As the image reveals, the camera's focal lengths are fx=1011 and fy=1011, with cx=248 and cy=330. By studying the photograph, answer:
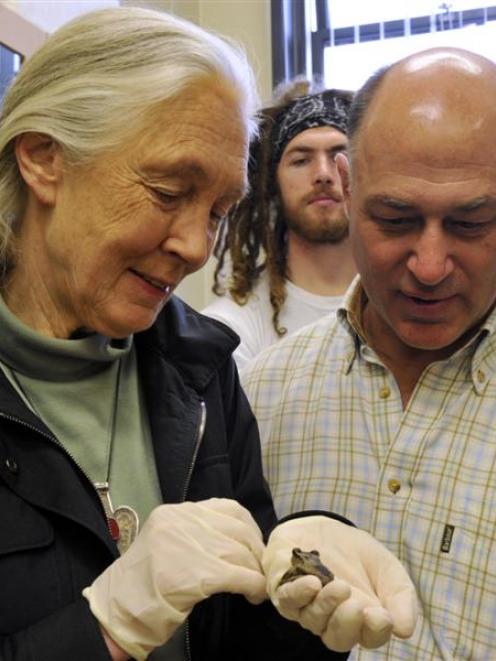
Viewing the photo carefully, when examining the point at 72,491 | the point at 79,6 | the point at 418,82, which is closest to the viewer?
the point at 72,491

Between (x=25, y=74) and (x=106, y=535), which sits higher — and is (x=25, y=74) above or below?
above

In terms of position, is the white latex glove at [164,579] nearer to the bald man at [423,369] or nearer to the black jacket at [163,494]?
the black jacket at [163,494]

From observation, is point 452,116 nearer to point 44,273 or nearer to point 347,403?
point 347,403

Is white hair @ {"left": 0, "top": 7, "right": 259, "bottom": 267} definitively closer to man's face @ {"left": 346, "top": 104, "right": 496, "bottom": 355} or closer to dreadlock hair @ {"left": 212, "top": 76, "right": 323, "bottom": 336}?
man's face @ {"left": 346, "top": 104, "right": 496, "bottom": 355}

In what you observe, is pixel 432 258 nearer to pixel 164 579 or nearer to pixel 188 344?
pixel 188 344

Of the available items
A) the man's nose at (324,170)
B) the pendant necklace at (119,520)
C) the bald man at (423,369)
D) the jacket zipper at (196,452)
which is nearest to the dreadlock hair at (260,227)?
the man's nose at (324,170)

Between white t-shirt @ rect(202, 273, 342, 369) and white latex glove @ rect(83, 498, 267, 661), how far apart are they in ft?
4.84

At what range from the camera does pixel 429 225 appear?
146cm

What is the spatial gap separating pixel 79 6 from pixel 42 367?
1868 millimetres

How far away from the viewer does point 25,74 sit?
4.18 ft

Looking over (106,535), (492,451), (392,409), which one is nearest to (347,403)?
(392,409)

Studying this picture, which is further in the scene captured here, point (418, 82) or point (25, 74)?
point (418, 82)

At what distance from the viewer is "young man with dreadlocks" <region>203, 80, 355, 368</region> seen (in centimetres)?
277

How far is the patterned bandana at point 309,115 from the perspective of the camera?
2.97 meters
